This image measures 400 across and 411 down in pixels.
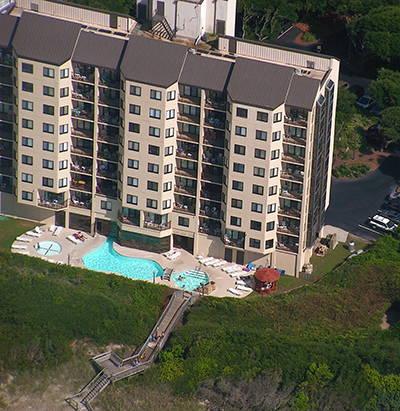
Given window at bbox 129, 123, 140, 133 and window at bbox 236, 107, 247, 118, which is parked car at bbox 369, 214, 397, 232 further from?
window at bbox 129, 123, 140, 133

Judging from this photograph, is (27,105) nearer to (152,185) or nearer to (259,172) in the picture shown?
(152,185)

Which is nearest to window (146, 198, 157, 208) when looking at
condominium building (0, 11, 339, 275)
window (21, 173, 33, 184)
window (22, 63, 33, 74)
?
condominium building (0, 11, 339, 275)

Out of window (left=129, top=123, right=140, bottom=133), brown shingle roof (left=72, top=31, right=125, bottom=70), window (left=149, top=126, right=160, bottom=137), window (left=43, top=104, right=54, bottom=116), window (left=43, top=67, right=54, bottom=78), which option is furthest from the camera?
window (left=43, top=104, right=54, bottom=116)

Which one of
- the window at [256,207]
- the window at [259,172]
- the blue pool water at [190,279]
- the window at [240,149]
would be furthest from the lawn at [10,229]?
the window at [259,172]

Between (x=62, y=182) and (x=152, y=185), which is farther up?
(x=152, y=185)

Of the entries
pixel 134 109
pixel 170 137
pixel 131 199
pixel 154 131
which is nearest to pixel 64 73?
pixel 134 109

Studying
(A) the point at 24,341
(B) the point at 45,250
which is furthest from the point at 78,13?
(A) the point at 24,341
